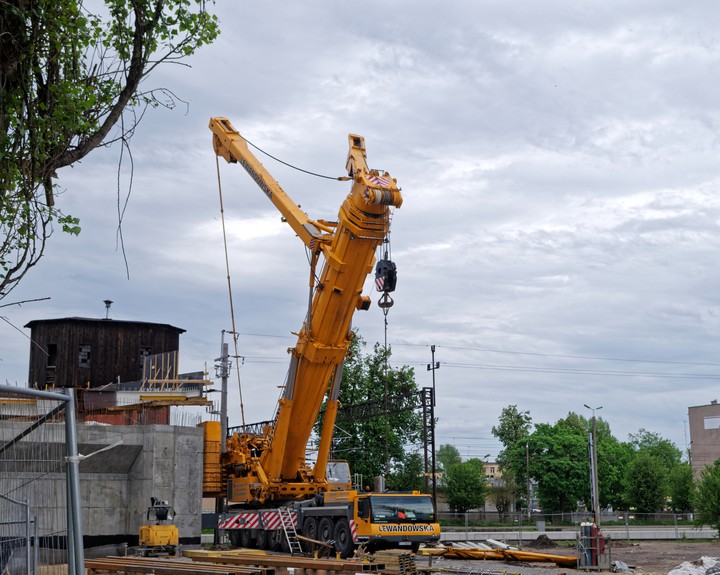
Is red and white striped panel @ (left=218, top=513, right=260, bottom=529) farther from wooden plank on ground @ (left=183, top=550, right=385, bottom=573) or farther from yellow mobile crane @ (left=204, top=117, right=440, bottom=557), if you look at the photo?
wooden plank on ground @ (left=183, top=550, right=385, bottom=573)

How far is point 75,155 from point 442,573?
16.1 m

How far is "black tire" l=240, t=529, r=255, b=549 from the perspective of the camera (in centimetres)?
2925

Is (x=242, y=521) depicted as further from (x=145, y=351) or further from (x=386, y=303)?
(x=145, y=351)

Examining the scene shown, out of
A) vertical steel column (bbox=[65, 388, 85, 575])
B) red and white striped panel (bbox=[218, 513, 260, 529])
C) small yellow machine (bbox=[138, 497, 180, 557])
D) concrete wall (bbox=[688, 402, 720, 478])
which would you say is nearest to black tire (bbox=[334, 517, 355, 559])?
red and white striped panel (bbox=[218, 513, 260, 529])

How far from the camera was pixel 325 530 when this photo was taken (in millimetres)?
25438

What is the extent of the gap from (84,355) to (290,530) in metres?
26.9

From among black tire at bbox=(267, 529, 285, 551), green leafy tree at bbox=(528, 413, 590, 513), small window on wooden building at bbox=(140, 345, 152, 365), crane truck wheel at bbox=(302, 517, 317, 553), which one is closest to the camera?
crane truck wheel at bbox=(302, 517, 317, 553)

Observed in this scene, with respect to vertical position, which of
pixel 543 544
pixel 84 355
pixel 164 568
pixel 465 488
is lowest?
pixel 543 544

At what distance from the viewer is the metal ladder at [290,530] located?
26.2 metres

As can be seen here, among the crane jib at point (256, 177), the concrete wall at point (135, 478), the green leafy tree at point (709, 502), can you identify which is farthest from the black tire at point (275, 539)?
the green leafy tree at point (709, 502)

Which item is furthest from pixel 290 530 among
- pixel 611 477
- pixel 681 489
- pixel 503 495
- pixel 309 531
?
pixel 503 495

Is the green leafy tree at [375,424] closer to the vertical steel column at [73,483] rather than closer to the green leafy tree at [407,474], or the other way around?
the green leafy tree at [407,474]

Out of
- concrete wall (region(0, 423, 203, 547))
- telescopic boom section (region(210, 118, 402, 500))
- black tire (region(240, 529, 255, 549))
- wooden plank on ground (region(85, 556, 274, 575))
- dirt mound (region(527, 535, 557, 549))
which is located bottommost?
dirt mound (region(527, 535, 557, 549))

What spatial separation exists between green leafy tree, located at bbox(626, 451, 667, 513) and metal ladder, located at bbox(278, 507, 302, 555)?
57567 mm
